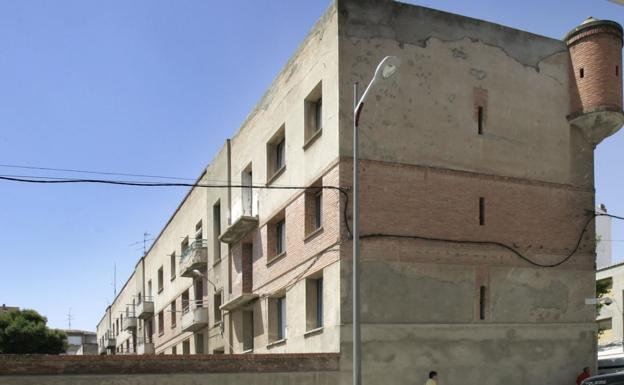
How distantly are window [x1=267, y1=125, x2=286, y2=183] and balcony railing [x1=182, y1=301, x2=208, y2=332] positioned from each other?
11.3m

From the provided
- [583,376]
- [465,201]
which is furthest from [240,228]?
[583,376]

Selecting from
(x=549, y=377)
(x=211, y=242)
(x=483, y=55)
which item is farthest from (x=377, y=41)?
(x=211, y=242)

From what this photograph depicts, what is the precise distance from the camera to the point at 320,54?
75.7 feet

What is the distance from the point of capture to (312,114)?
24.3 m

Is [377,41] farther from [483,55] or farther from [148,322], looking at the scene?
[148,322]

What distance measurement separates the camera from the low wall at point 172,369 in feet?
58.3

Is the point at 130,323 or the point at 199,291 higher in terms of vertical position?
the point at 199,291

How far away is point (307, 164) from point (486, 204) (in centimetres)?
536

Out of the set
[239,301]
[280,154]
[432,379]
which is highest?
[280,154]

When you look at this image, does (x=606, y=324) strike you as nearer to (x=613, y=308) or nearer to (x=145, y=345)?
(x=613, y=308)

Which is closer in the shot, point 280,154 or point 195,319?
point 280,154

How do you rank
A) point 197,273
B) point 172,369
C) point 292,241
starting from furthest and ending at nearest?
point 197,273 < point 292,241 < point 172,369

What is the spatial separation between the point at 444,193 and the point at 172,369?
8.92m

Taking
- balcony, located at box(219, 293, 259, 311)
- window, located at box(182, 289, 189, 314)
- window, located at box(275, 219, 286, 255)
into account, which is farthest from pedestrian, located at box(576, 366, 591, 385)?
window, located at box(182, 289, 189, 314)
